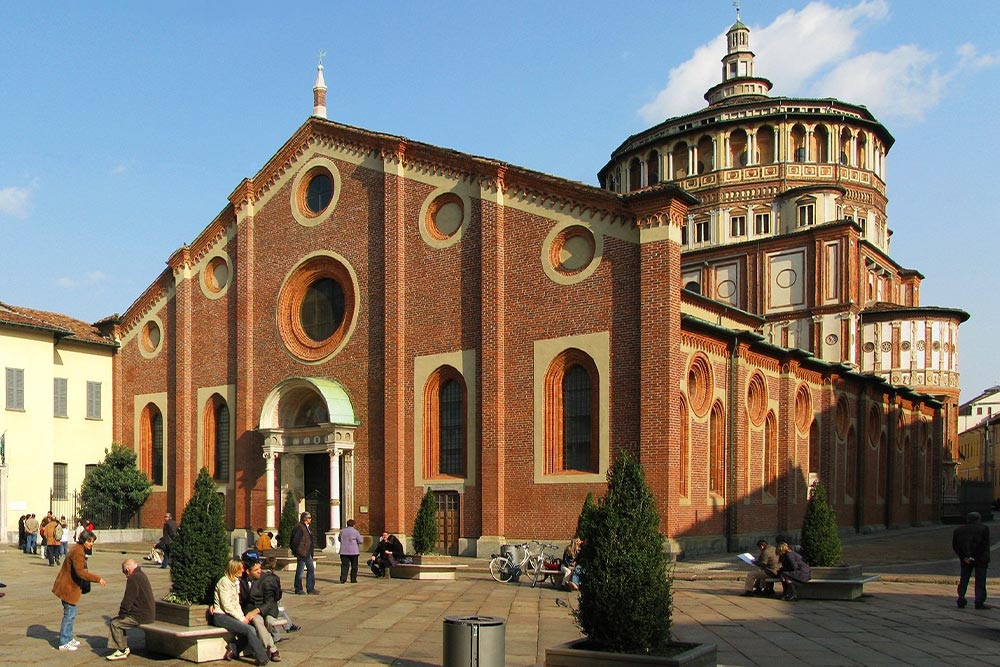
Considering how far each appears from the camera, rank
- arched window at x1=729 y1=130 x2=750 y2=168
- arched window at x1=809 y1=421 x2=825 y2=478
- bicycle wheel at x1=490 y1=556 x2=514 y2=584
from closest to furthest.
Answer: bicycle wheel at x1=490 y1=556 x2=514 y2=584
arched window at x1=809 y1=421 x2=825 y2=478
arched window at x1=729 y1=130 x2=750 y2=168

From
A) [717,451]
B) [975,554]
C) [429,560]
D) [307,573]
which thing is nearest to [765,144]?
[717,451]

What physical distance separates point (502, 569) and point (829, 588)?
697 centimetres

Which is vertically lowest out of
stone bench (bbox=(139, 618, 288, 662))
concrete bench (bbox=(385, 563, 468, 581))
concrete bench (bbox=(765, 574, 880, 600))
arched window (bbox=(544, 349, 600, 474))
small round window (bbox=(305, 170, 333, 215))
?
concrete bench (bbox=(385, 563, 468, 581))

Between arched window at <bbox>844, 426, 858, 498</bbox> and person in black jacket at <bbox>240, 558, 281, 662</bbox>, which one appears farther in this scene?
arched window at <bbox>844, 426, 858, 498</bbox>

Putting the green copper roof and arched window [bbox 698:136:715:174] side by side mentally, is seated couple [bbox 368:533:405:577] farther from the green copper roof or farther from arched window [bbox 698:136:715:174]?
arched window [bbox 698:136:715:174]

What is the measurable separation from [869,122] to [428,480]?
31625mm

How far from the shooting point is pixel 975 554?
1652cm

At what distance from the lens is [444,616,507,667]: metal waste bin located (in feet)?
31.9

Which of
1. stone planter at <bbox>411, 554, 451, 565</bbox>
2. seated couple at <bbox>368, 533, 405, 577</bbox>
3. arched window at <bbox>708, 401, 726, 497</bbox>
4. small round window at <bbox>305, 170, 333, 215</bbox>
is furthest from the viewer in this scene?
small round window at <bbox>305, 170, 333, 215</bbox>

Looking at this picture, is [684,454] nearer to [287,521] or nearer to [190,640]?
[287,521]

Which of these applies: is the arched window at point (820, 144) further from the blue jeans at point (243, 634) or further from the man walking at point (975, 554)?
the blue jeans at point (243, 634)

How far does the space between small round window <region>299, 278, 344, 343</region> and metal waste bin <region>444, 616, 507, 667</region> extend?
2218 centimetres

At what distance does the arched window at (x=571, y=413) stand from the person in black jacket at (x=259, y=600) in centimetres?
1321

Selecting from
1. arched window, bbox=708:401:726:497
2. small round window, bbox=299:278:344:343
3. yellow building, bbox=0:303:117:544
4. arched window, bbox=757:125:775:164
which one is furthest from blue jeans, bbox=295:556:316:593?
arched window, bbox=757:125:775:164
